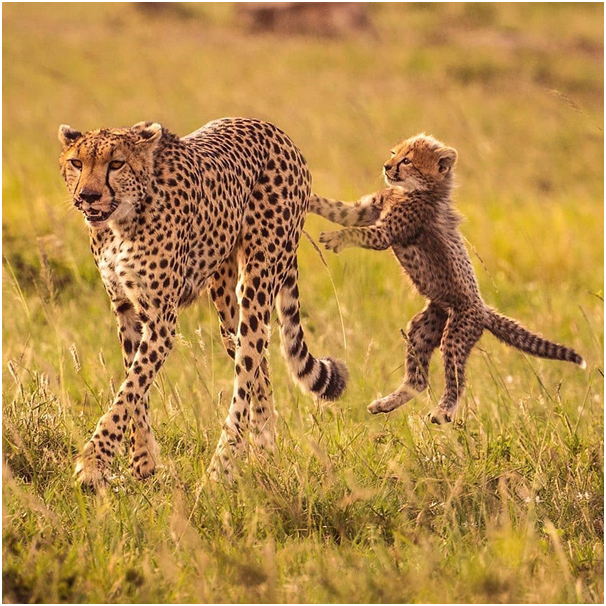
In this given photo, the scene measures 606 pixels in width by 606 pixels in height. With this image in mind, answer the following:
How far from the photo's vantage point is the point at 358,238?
375 cm

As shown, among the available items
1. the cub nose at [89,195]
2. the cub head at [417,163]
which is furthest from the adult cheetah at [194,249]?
the cub head at [417,163]

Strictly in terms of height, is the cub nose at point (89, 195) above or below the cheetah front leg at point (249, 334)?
above

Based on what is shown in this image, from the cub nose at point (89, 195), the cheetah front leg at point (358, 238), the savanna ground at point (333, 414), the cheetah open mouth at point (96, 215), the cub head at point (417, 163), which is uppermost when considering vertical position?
the cub head at point (417, 163)

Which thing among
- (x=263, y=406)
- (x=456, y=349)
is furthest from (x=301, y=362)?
(x=456, y=349)

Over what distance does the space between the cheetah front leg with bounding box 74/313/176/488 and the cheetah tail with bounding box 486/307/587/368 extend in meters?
1.18

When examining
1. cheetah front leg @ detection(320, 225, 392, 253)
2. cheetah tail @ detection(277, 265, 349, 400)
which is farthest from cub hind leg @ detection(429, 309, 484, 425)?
cheetah tail @ detection(277, 265, 349, 400)

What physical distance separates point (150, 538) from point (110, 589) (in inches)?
12.1

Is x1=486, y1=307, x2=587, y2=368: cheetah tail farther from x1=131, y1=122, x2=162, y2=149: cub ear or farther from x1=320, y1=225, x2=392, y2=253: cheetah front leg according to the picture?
x1=131, y1=122, x2=162, y2=149: cub ear

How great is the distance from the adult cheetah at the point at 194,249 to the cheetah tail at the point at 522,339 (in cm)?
70

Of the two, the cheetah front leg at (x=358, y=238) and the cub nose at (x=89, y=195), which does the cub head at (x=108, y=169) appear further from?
the cheetah front leg at (x=358, y=238)

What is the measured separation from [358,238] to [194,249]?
594 mm

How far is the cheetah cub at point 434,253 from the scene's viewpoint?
152 inches

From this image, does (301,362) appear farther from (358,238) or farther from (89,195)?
(89,195)

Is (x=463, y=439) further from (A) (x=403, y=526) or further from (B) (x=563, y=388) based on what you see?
(B) (x=563, y=388)
